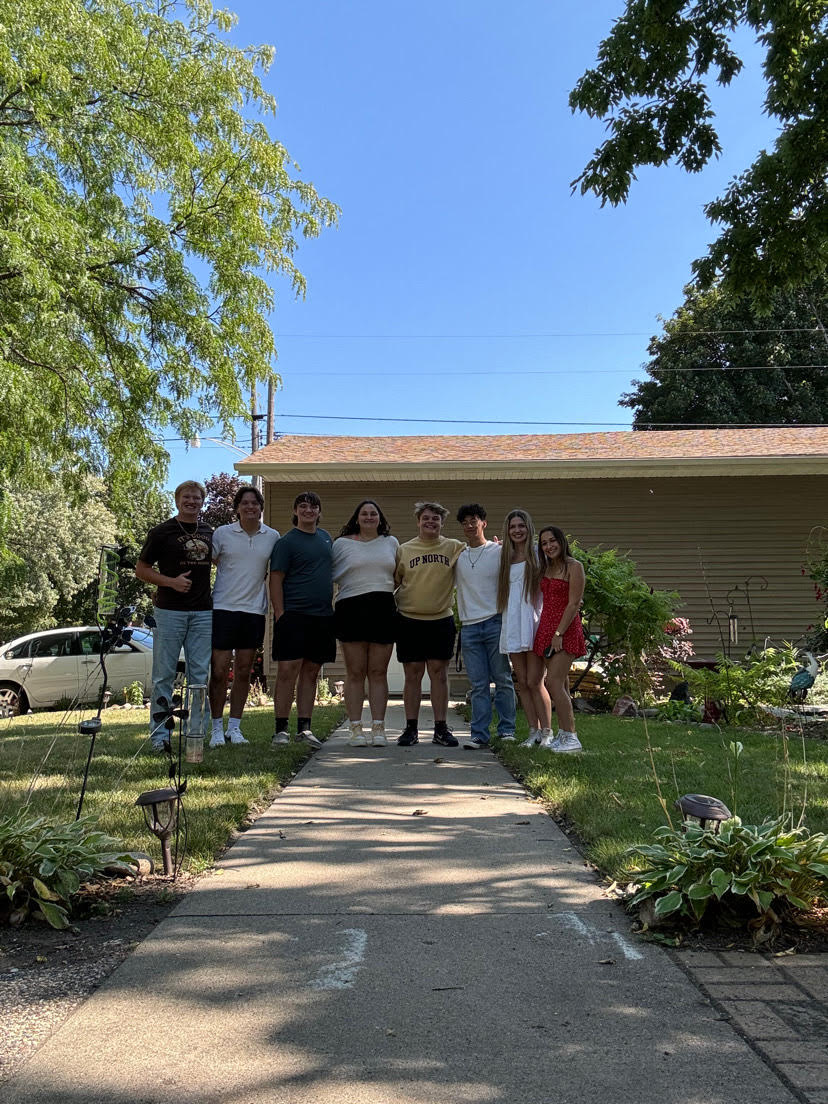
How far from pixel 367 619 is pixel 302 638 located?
0.48 meters

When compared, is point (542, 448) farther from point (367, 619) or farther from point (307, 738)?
point (307, 738)

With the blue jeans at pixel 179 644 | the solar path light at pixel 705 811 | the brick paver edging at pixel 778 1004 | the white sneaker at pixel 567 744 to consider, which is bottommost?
the brick paver edging at pixel 778 1004

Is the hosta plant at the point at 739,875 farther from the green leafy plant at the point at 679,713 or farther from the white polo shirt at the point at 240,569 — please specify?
the green leafy plant at the point at 679,713

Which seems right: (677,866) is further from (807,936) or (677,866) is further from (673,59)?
(673,59)

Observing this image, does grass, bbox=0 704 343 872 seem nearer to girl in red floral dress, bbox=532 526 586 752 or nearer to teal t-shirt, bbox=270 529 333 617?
teal t-shirt, bbox=270 529 333 617

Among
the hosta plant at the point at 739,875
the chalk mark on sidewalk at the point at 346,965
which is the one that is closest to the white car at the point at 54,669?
the chalk mark on sidewalk at the point at 346,965

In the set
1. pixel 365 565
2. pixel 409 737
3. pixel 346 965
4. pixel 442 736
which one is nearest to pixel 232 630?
pixel 365 565

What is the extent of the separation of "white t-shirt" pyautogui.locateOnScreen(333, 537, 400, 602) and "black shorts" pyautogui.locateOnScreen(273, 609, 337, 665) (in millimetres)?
322

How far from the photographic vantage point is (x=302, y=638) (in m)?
6.47

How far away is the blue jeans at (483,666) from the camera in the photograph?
689 centimetres

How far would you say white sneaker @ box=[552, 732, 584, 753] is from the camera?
609 centimetres

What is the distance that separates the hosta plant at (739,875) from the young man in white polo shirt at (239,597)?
3.94 metres

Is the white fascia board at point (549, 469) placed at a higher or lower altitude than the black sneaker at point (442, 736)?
higher

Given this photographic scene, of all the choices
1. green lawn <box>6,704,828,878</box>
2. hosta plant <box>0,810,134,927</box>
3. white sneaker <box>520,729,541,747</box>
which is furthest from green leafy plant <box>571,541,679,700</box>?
hosta plant <box>0,810,134,927</box>
